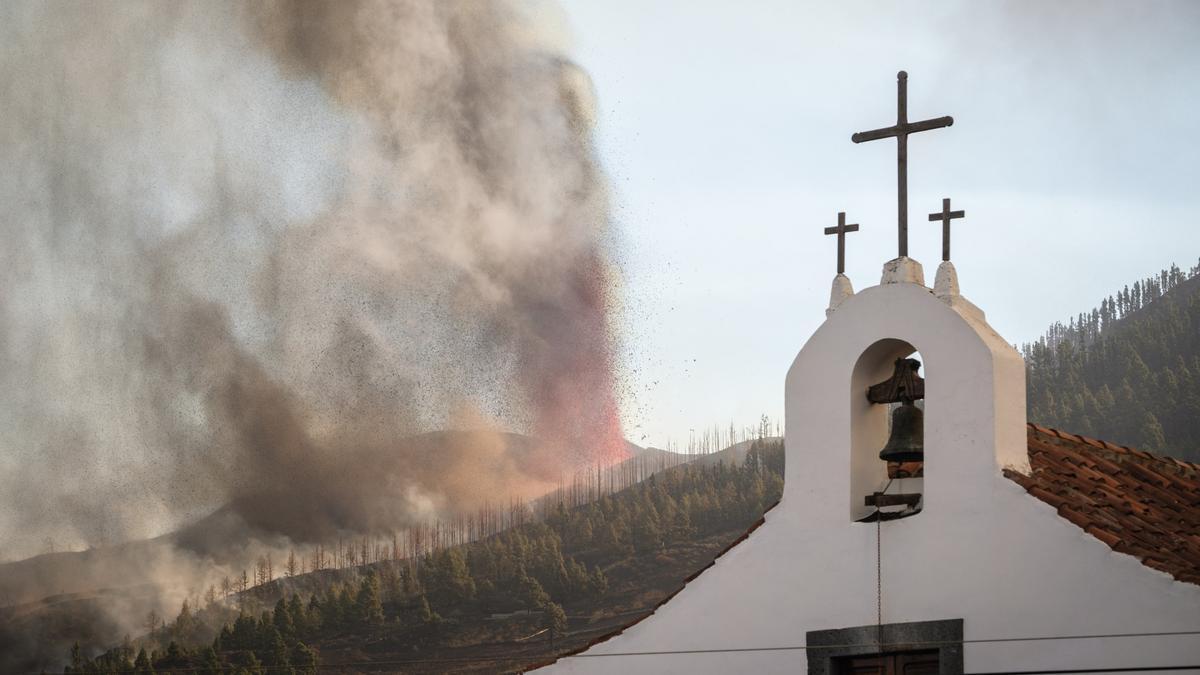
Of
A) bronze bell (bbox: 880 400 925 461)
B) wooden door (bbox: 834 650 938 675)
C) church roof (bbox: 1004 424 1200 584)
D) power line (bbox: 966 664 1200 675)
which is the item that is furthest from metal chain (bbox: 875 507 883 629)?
church roof (bbox: 1004 424 1200 584)

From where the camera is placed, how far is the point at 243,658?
248 ft

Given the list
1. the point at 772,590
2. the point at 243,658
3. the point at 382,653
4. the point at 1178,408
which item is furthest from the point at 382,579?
the point at 772,590

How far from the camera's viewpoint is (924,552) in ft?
55.2

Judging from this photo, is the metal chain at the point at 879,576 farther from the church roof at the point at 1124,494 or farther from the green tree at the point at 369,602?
the green tree at the point at 369,602

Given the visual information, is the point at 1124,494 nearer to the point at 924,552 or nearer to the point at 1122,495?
the point at 1122,495

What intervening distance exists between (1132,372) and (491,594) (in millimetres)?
31342

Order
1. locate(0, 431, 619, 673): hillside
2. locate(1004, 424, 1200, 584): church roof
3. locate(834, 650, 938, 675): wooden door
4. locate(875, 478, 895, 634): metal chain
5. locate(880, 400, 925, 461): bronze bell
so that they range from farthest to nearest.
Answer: locate(0, 431, 619, 673): hillside → locate(880, 400, 925, 461): bronze bell → locate(875, 478, 895, 634): metal chain → locate(834, 650, 938, 675): wooden door → locate(1004, 424, 1200, 584): church roof

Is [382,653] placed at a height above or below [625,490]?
below

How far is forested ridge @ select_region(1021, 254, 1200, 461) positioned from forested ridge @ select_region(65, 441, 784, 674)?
45.7 ft

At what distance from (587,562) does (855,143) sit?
69486 millimetres

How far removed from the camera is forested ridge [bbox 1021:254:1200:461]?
76.1 metres

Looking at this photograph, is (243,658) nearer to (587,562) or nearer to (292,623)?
(292,623)

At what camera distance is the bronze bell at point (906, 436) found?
17.3 meters

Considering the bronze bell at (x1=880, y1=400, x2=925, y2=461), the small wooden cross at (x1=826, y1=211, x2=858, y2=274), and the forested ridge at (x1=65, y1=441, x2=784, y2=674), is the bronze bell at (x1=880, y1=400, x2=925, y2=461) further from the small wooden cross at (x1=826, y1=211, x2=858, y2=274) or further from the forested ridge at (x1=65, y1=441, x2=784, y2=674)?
the forested ridge at (x1=65, y1=441, x2=784, y2=674)
